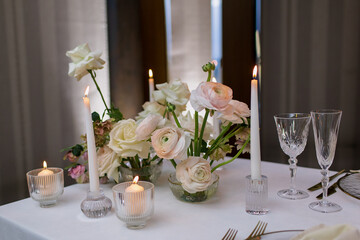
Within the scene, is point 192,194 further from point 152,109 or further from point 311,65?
point 311,65

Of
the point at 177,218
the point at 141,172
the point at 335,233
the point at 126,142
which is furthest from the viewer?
the point at 141,172

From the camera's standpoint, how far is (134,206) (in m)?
0.78

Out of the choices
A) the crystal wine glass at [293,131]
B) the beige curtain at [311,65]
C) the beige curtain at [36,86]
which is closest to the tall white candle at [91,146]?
the crystal wine glass at [293,131]

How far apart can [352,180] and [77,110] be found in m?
2.04

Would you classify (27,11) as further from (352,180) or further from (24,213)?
(352,180)

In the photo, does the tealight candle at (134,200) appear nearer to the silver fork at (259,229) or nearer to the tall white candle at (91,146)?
the tall white candle at (91,146)

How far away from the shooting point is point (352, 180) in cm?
104

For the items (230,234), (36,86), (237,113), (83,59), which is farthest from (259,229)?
(36,86)

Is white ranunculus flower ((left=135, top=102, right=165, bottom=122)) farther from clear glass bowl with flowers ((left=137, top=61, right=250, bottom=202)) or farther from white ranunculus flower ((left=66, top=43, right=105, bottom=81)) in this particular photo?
white ranunculus flower ((left=66, top=43, right=105, bottom=81))

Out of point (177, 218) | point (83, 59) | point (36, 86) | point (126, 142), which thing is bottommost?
point (177, 218)

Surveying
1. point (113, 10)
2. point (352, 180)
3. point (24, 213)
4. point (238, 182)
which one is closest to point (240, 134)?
point (238, 182)

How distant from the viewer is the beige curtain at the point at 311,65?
2.41 metres

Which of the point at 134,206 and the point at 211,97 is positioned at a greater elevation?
the point at 211,97

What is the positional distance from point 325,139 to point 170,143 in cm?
39
